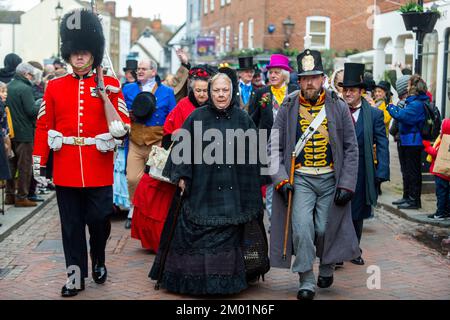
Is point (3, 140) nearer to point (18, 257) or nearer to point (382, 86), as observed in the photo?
point (18, 257)

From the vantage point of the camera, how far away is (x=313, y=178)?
22.7 ft

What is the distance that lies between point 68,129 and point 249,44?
109ft

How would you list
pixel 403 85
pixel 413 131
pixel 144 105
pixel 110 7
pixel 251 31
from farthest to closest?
pixel 110 7
pixel 251 31
pixel 403 85
pixel 413 131
pixel 144 105

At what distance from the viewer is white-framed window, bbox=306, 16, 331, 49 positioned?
3669cm

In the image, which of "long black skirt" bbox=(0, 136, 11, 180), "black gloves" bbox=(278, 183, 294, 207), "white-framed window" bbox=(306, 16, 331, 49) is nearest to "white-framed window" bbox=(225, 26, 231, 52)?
"white-framed window" bbox=(306, 16, 331, 49)

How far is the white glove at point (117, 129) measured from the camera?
22.8ft

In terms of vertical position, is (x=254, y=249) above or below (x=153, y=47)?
below

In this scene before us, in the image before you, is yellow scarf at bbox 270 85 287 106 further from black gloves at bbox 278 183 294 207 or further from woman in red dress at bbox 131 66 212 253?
black gloves at bbox 278 183 294 207

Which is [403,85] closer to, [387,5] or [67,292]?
[67,292]

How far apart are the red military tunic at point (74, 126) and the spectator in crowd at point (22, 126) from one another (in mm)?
5144

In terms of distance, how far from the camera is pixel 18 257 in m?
8.68

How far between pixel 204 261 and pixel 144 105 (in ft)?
12.0

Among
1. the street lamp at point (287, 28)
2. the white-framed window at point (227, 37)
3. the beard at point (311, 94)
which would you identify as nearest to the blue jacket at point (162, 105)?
the beard at point (311, 94)

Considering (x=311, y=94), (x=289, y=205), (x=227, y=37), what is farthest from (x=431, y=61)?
Answer: (x=227, y=37)
